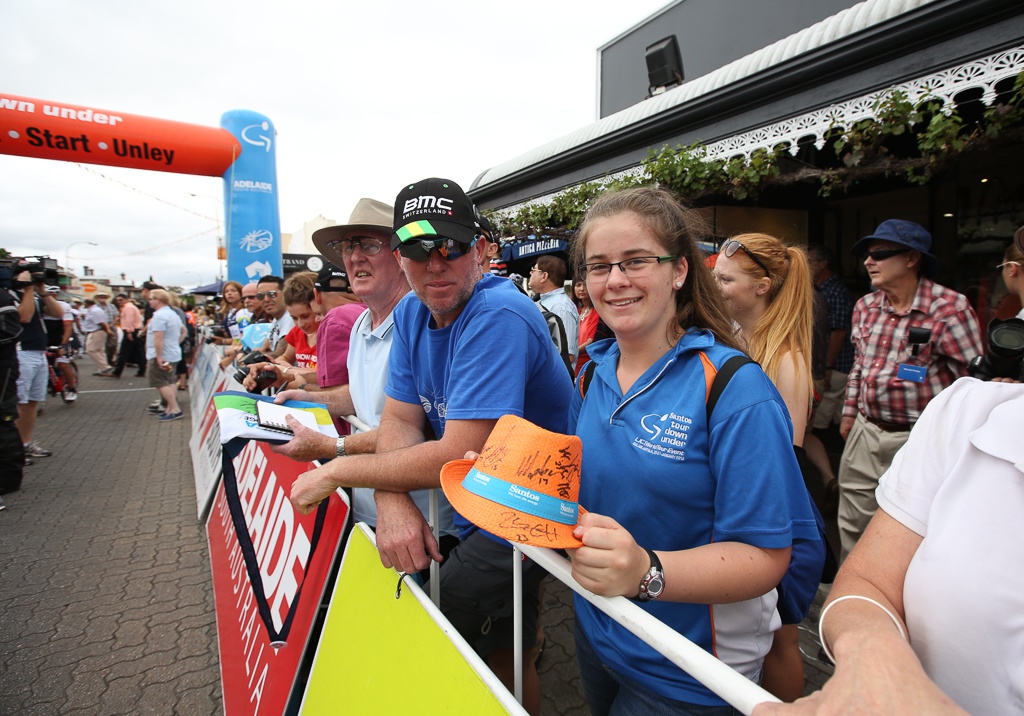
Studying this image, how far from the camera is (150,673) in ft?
9.43

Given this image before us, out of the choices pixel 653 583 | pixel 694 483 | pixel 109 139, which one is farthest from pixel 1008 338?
pixel 109 139

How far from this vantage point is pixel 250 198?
10.2 metres

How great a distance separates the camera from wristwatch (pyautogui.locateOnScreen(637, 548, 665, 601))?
101 cm

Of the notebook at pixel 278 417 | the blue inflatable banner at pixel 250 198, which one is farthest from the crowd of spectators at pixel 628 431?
the blue inflatable banner at pixel 250 198

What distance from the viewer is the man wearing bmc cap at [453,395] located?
1.58m

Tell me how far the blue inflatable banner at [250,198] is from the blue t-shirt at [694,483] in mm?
10531

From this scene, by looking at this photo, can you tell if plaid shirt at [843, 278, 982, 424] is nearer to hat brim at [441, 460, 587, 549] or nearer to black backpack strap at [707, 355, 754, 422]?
black backpack strap at [707, 355, 754, 422]

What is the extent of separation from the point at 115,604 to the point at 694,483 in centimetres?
411

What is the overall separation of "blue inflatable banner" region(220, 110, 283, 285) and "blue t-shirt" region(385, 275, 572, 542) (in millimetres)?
9512

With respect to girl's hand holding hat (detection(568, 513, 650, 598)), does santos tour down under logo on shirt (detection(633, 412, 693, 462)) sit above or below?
above

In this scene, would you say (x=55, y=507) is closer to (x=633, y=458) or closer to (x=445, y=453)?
(x=445, y=453)

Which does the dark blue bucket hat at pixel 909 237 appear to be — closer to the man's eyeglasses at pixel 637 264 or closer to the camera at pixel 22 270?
the man's eyeglasses at pixel 637 264

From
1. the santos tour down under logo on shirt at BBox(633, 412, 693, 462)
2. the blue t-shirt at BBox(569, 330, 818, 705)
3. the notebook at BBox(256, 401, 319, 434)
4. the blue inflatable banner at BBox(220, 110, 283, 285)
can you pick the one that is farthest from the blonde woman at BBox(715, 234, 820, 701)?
the blue inflatable banner at BBox(220, 110, 283, 285)

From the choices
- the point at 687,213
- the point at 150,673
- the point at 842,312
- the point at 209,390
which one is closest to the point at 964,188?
the point at 842,312
